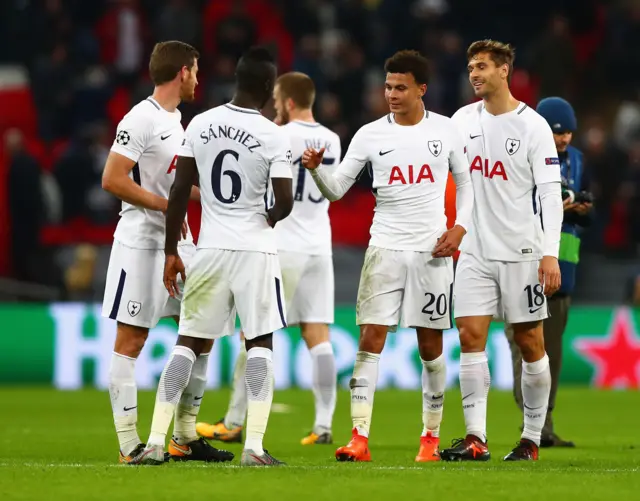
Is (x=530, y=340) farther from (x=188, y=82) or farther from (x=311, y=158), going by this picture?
(x=188, y=82)

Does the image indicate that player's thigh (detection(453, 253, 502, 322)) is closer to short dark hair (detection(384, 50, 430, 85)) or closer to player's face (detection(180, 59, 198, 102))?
short dark hair (detection(384, 50, 430, 85))

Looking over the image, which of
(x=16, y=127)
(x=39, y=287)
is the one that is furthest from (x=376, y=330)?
(x=16, y=127)

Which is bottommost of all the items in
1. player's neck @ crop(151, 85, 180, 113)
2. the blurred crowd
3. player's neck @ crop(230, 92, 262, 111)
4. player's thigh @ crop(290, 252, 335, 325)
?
player's thigh @ crop(290, 252, 335, 325)

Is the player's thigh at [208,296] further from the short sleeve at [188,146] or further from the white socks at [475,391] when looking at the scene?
the white socks at [475,391]

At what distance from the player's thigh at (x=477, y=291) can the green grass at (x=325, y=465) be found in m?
0.96

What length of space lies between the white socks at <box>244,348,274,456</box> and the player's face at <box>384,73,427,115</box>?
6.02 ft

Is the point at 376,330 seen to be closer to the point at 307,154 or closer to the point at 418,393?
the point at 307,154

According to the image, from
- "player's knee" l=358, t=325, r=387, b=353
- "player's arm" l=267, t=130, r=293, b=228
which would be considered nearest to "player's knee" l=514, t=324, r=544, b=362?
"player's knee" l=358, t=325, r=387, b=353

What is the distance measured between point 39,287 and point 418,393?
541cm

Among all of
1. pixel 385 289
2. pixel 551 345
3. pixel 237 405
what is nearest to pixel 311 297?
pixel 237 405

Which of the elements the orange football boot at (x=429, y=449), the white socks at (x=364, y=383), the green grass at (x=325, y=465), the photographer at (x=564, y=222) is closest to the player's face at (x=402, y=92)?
the white socks at (x=364, y=383)

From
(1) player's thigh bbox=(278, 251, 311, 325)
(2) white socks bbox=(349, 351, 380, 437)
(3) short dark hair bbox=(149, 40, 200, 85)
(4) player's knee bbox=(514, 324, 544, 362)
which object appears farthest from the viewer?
(1) player's thigh bbox=(278, 251, 311, 325)

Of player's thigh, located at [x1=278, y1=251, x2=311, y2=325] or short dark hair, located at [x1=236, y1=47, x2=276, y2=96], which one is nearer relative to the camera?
short dark hair, located at [x1=236, y1=47, x2=276, y2=96]

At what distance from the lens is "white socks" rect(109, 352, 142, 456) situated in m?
8.47
